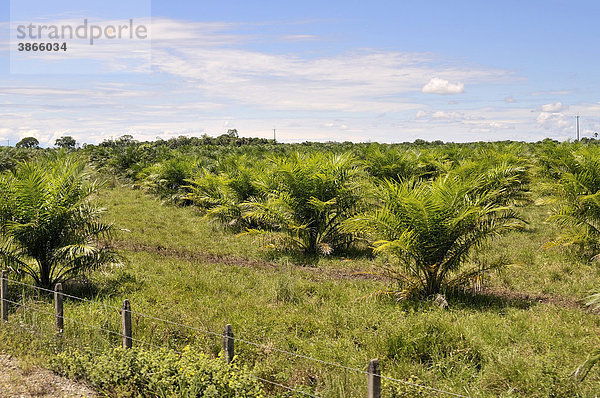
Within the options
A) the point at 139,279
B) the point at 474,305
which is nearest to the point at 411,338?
the point at 474,305

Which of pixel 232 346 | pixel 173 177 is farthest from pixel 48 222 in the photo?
pixel 173 177

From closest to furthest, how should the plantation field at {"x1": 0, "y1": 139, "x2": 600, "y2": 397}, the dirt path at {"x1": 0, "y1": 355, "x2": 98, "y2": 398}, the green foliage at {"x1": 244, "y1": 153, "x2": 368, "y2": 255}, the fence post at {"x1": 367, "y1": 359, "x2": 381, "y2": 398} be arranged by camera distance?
the fence post at {"x1": 367, "y1": 359, "x2": 381, "y2": 398}, the dirt path at {"x1": 0, "y1": 355, "x2": 98, "y2": 398}, the plantation field at {"x1": 0, "y1": 139, "x2": 600, "y2": 397}, the green foliage at {"x1": 244, "y1": 153, "x2": 368, "y2": 255}

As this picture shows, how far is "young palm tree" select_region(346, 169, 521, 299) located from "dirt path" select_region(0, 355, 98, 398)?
182 inches

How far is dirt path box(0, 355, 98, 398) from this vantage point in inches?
208

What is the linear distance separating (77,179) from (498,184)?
12.3 m

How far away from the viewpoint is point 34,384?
5469 millimetres

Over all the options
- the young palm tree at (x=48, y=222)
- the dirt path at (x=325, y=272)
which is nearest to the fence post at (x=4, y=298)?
the young palm tree at (x=48, y=222)

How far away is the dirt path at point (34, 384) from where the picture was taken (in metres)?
5.28

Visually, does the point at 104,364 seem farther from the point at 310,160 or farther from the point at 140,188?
the point at 140,188

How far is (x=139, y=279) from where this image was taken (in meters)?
9.41

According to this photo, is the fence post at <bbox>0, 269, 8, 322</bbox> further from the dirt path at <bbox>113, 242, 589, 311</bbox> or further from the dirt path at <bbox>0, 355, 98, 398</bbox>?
the dirt path at <bbox>113, 242, 589, 311</bbox>

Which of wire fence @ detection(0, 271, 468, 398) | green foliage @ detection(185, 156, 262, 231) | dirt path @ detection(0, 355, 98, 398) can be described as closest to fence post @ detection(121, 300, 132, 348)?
wire fence @ detection(0, 271, 468, 398)

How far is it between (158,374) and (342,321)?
2.86 m

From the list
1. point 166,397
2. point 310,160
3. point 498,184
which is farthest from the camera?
point 498,184
